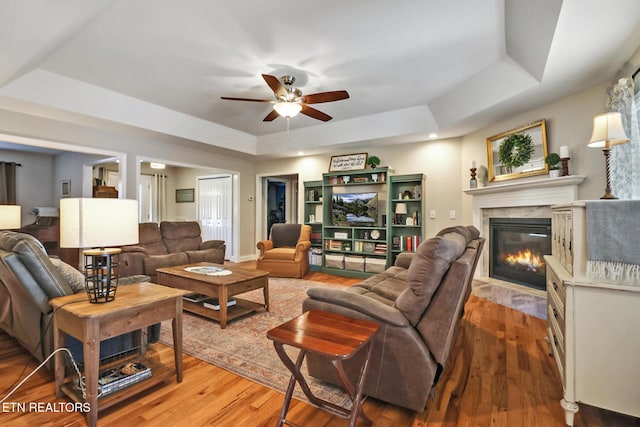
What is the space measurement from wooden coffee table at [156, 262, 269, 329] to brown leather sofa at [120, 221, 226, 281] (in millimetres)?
994

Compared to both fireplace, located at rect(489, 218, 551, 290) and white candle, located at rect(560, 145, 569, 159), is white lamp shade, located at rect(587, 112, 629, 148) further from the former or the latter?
fireplace, located at rect(489, 218, 551, 290)

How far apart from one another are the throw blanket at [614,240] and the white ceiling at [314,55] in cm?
137

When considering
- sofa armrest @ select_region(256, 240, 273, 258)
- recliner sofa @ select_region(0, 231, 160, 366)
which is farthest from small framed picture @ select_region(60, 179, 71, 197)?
recliner sofa @ select_region(0, 231, 160, 366)

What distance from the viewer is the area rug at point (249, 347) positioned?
1915mm

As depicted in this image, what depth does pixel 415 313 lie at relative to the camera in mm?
1608

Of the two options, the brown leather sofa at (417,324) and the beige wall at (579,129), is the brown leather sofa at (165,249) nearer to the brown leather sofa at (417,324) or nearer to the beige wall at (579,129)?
the brown leather sofa at (417,324)

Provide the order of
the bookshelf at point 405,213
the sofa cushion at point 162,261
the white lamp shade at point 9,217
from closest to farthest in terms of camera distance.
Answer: the white lamp shade at point 9,217, the sofa cushion at point 162,261, the bookshelf at point 405,213

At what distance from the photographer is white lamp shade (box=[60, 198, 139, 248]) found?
1.60 m

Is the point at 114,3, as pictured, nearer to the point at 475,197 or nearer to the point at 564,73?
the point at 564,73

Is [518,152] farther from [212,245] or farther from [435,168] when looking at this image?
[212,245]

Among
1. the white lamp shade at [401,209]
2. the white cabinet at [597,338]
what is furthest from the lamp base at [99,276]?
the white lamp shade at [401,209]

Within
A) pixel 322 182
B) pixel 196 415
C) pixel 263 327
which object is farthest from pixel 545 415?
pixel 322 182

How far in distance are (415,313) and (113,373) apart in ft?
5.94

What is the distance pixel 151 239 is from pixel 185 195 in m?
3.42
